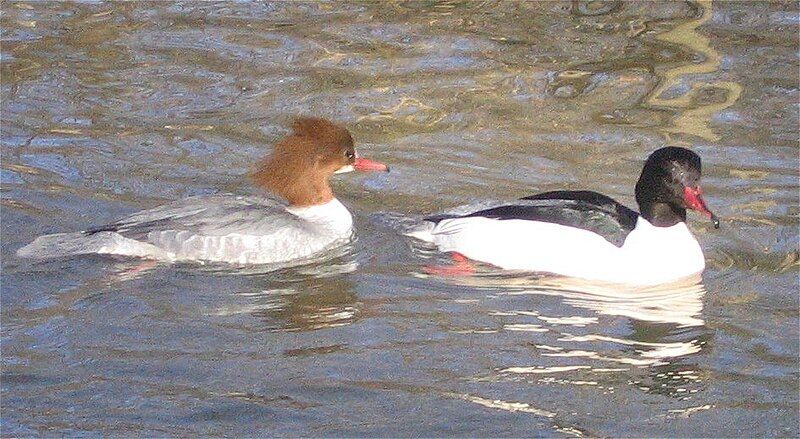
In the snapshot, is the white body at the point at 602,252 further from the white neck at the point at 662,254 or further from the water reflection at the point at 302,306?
the water reflection at the point at 302,306

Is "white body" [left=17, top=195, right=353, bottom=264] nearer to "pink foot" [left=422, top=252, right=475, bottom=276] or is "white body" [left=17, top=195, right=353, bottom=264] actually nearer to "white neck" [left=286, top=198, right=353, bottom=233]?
"white neck" [left=286, top=198, right=353, bottom=233]

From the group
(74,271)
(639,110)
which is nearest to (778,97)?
(639,110)

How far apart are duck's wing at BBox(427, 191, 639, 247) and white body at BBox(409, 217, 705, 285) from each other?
4cm

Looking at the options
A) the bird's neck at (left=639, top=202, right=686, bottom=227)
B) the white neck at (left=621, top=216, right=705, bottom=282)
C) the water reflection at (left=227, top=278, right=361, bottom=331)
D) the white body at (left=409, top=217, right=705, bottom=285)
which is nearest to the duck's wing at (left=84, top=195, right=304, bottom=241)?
the water reflection at (left=227, top=278, right=361, bottom=331)

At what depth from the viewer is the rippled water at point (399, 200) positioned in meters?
6.61

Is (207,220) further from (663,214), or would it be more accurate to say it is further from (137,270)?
(663,214)

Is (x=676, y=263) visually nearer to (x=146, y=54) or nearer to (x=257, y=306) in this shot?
(x=257, y=306)

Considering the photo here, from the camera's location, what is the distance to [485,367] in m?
7.03

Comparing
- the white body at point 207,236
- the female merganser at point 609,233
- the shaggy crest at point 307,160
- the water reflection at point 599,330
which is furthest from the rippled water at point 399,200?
the shaggy crest at point 307,160

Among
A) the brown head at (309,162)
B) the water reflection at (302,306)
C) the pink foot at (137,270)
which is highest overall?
the brown head at (309,162)

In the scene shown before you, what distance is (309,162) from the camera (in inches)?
349

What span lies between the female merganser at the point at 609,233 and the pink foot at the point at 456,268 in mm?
110

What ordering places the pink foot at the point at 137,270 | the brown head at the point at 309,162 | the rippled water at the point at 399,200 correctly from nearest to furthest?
the rippled water at the point at 399,200, the pink foot at the point at 137,270, the brown head at the point at 309,162

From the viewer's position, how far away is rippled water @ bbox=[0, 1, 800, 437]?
21.7ft
